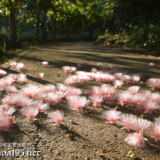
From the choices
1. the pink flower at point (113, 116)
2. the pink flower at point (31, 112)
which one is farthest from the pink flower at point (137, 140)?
the pink flower at point (31, 112)

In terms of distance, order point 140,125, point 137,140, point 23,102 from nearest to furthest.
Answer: point 137,140, point 140,125, point 23,102

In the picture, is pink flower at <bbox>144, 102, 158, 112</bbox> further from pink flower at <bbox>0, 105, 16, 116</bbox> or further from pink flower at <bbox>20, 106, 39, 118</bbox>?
pink flower at <bbox>0, 105, 16, 116</bbox>

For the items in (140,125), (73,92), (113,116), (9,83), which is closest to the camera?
(140,125)

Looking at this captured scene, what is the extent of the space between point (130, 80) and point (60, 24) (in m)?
27.5

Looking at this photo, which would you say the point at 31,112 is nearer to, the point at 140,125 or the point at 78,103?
the point at 78,103

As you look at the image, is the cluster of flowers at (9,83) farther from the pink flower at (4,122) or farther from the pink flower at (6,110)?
the pink flower at (4,122)

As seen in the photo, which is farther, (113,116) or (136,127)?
(113,116)

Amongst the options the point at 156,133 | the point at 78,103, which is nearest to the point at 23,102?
the point at 78,103

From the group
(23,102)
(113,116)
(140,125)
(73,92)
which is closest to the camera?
(140,125)

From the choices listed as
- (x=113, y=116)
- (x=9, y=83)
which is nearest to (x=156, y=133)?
(x=113, y=116)

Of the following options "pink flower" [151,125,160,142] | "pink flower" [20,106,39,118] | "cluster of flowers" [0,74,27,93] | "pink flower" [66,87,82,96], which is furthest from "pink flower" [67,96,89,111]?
"cluster of flowers" [0,74,27,93]

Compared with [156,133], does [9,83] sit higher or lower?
higher

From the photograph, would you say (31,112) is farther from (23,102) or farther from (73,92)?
(73,92)

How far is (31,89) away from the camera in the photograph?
2.02 m
